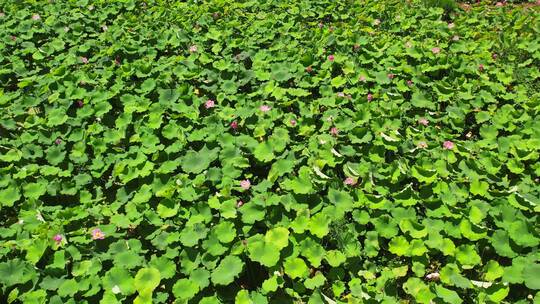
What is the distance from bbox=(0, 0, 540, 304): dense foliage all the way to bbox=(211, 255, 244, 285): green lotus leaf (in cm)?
1

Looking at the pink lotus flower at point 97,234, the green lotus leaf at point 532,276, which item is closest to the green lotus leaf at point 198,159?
the pink lotus flower at point 97,234

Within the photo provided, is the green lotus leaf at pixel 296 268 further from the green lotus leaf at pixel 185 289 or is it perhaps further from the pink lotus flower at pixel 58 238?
the pink lotus flower at pixel 58 238

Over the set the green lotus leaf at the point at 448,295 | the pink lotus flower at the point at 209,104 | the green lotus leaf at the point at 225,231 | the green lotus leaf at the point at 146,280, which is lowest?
the green lotus leaf at the point at 448,295

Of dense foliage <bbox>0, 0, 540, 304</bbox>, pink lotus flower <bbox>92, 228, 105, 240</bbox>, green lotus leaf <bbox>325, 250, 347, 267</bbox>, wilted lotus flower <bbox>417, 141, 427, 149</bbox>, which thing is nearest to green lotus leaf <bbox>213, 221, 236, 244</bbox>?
dense foliage <bbox>0, 0, 540, 304</bbox>

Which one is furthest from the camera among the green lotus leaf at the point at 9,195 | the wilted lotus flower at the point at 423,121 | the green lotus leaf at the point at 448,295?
the wilted lotus flower at the point at 423,121

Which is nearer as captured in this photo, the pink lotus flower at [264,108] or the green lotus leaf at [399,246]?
the green lotus leaf at [399,246]

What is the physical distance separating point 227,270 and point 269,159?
3.04 feet

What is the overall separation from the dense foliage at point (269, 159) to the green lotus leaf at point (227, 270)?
0.01 meters

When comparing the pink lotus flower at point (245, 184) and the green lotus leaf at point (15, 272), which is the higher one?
the pink lotus flower at point (245, 184)

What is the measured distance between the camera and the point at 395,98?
3723 millimetres

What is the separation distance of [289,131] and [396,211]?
1.10 m

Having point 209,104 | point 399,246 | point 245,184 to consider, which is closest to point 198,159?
point 245,184

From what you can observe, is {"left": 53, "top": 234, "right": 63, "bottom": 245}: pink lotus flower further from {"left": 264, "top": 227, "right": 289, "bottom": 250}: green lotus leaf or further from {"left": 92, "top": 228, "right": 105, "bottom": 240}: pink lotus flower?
{"left": 264, "top": 227, "right": 289, "bottom": 250}: green lotus leaf

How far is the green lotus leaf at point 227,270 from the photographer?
7.77 feet
